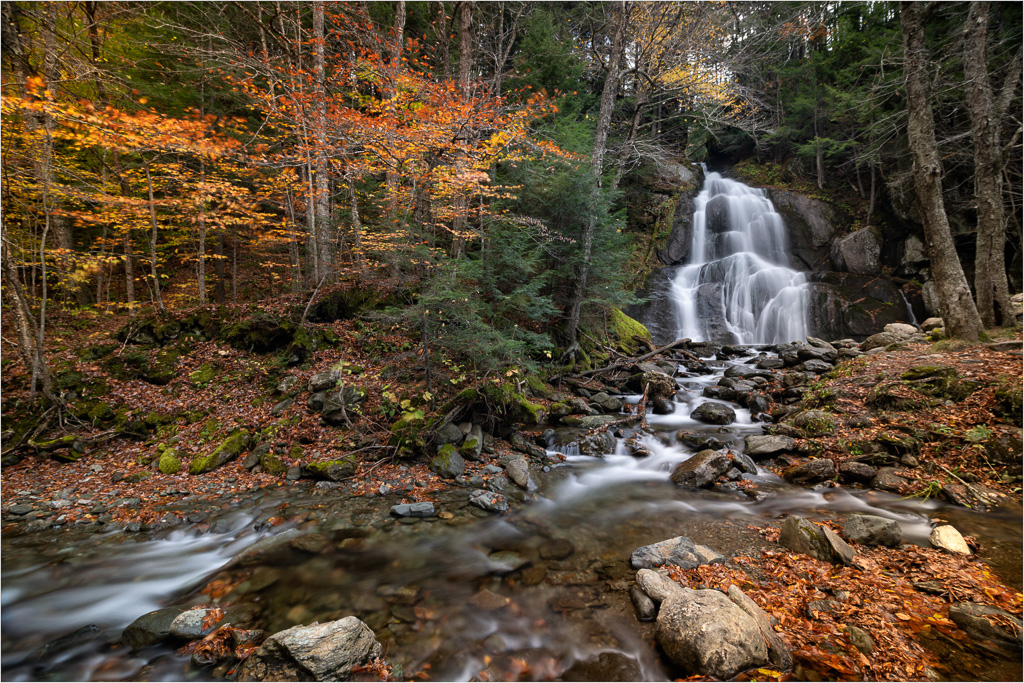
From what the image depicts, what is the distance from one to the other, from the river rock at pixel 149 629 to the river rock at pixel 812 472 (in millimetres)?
7681

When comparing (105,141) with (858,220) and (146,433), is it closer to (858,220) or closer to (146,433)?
(146,433)

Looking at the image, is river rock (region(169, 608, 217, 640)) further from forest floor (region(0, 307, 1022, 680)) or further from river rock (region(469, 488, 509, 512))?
river rock (region(469, 488, 509, 512))

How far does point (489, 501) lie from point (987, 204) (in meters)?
12.5

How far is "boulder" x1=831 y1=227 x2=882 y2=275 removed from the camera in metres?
16.8

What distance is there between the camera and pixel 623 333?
43.9 feet

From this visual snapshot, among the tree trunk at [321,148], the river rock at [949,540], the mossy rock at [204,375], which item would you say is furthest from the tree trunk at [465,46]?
the river rock at [949,540]

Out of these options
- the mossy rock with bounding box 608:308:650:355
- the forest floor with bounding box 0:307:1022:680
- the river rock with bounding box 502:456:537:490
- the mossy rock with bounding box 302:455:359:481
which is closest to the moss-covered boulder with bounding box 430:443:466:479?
the forest floor with bounding box 0:307:1022:680

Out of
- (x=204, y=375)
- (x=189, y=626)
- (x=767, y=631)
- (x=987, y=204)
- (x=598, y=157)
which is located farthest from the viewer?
(x=598, y=157)

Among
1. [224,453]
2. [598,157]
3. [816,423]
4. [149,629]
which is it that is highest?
[598,157]

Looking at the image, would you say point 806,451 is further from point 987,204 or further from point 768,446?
point 987,204

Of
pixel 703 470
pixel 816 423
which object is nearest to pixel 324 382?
pixel 703 470

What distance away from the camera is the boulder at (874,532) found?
3.91 meters

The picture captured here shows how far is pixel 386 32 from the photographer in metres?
13.4

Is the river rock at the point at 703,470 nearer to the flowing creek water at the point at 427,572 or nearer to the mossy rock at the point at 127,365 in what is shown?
the flowing creek water at the point at 427,572
